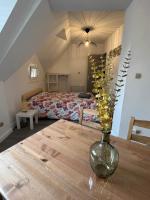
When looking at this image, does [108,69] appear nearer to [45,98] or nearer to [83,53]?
[45,98]

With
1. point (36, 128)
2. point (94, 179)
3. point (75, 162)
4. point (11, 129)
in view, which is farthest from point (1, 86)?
point (94, 179)

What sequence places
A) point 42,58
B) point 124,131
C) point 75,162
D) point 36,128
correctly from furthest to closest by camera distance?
point 42,58, point 36,128, point 124,131, point 75,162

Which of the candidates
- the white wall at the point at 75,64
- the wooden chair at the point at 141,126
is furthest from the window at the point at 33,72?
the wooden chair at the point at 141,126

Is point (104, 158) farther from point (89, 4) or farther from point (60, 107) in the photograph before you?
point (60, 107)

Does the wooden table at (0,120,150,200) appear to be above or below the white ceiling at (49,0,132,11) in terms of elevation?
below

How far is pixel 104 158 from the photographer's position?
0.84 m

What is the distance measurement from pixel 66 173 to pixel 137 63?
187cm

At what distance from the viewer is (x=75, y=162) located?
37.2 inches

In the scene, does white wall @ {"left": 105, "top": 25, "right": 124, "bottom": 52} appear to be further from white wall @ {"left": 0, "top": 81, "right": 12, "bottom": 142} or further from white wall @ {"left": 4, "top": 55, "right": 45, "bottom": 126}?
white wall @ {"left": 0, "top": 81, "right": 12, "bottom": 142}

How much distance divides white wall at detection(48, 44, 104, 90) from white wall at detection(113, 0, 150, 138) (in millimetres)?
3762

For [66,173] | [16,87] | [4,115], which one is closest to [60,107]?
[16,87]

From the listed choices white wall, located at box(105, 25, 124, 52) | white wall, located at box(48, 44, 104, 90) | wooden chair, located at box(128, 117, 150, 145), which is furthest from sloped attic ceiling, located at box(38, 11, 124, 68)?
wooden chair, located at box(128, 117, 150, 145)

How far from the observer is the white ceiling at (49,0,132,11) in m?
1.93

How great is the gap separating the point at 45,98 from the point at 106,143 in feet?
10.8
